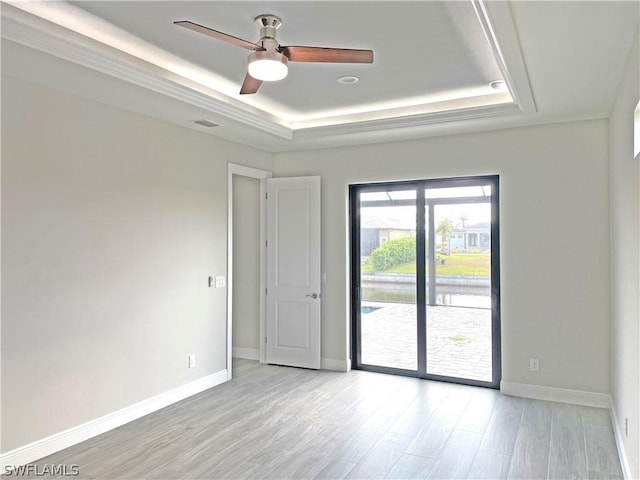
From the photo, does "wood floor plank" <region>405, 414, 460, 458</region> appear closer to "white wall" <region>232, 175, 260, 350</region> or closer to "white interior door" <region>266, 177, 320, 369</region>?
"white interior door" <region>266, 177, 320, 369</region>

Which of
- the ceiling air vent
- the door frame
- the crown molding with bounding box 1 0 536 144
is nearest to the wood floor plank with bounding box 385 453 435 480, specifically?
the door frame

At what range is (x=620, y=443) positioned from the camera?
3223mm

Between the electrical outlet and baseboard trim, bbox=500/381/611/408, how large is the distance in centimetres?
16

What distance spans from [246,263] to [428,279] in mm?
2415

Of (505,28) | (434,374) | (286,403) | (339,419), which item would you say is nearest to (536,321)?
(434,374)

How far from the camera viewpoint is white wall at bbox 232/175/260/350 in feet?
19.8

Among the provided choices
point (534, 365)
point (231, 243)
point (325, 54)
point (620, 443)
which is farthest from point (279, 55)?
point (534, 365)

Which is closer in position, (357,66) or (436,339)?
(357,66)

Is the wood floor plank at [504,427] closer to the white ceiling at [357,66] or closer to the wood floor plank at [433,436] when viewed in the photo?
the wood floor plank at [433,436]

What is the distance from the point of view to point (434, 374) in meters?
4.98

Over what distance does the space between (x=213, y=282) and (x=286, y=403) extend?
4.79 ft

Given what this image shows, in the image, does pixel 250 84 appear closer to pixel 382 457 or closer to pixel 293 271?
pixel 382 457

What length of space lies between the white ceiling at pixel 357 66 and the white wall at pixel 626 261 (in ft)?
0.82

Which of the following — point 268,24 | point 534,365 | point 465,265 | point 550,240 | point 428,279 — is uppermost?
point 268,24
